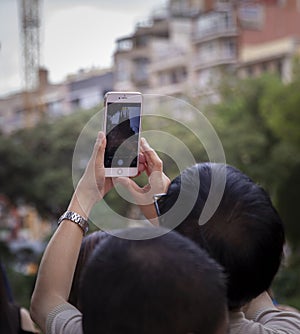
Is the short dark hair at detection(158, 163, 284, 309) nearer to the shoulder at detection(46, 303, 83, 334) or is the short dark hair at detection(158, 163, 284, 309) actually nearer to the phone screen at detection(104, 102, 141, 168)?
the phone screen at detection(104, 102, 141, 168)

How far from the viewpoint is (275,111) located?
91.5 feet

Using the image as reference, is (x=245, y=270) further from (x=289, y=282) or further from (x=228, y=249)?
(x=289, y=282)

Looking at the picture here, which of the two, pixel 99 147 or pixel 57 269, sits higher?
pixel 99 147

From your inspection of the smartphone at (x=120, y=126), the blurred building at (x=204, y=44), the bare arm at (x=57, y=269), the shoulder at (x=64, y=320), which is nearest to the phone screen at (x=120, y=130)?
the smartphone at (x=120, y=126)

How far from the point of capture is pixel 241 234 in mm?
2385

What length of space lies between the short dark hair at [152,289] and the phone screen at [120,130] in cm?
57

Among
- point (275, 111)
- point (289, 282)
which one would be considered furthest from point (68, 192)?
point (289, 282)

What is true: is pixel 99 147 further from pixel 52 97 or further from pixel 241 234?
pixel 52 97

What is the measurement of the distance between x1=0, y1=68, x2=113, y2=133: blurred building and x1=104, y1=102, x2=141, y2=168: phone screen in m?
56.2

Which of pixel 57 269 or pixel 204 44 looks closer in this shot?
pixel 57 269

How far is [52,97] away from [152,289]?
68696 millimetres

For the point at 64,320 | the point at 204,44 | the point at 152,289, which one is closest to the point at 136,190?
the point at 64,320

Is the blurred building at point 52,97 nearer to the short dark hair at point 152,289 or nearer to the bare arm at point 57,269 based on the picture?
the bare arm at point 57,269

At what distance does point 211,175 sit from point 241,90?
103 ft
